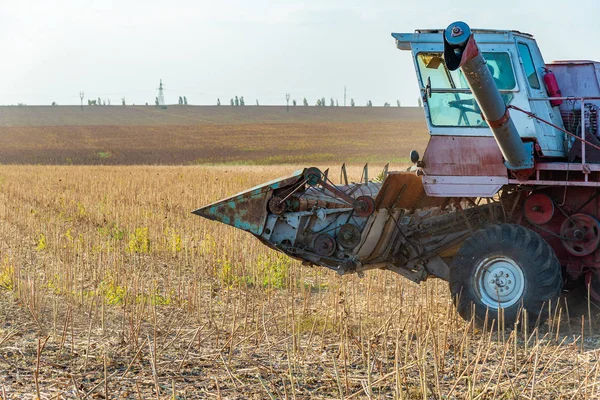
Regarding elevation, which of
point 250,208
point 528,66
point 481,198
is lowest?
point 250,208

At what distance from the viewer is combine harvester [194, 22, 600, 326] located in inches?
272

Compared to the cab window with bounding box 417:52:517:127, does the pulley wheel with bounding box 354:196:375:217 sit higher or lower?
lower

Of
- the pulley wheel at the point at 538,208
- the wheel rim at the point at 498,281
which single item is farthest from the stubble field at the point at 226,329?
the pulley wheel at the point at 538,208

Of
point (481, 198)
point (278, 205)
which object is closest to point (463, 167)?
point (481, 198)

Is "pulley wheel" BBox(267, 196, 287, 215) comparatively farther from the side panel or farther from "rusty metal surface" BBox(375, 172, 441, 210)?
the side panel

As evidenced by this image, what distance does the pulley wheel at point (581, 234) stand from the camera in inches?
274

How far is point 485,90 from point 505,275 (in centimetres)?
180

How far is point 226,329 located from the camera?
7020mm

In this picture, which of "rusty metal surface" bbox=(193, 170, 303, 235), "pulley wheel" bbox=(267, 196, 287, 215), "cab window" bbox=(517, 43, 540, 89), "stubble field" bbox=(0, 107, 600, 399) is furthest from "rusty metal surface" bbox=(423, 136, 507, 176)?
"pulley wheel" bbox=(267, 196, 287, 215)

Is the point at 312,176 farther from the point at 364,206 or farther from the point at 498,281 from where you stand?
the point at 498,281

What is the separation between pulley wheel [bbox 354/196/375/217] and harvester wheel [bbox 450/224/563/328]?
1.05m

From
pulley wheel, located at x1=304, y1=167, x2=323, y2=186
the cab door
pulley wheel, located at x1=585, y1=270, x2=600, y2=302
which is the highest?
the cab door

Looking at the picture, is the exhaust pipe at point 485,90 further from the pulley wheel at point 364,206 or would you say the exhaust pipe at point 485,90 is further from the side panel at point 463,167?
the pulley wheel at point 364,206

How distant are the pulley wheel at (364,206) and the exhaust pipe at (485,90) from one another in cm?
148
